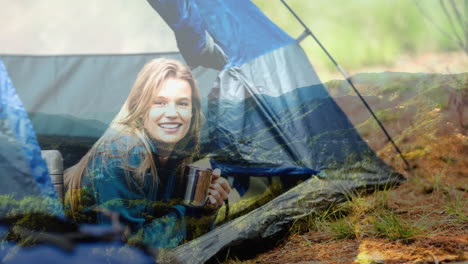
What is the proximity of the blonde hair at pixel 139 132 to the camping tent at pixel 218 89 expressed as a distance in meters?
0.06

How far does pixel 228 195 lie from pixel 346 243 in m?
0.81

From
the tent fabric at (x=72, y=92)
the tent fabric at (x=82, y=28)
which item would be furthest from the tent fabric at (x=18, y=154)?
the tent fabric at (x=82, y=28)

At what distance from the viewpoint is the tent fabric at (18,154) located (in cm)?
216

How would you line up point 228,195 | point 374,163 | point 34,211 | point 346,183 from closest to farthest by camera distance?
point 34,211
point 228,195
point 346,183
point 374,163

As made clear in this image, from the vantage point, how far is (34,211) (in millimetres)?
2182

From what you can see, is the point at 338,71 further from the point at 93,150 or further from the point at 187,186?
the point at 93,150

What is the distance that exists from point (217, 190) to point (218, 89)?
0.67m

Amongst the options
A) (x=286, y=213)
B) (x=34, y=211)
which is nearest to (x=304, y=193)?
(x=286, y=213)

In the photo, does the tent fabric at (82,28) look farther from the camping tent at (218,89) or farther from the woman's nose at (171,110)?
the woman's nose at (171,110)

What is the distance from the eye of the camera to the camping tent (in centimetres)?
240

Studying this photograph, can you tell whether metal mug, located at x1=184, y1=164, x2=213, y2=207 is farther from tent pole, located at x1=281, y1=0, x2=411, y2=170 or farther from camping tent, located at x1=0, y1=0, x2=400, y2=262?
tent pole, located at x1=281, y1=0, x2=411, y2=170

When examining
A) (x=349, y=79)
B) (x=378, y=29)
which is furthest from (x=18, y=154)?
(x=378, y=29)

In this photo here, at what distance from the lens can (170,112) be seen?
101 inches

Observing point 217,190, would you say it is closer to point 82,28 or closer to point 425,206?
point 82,28
